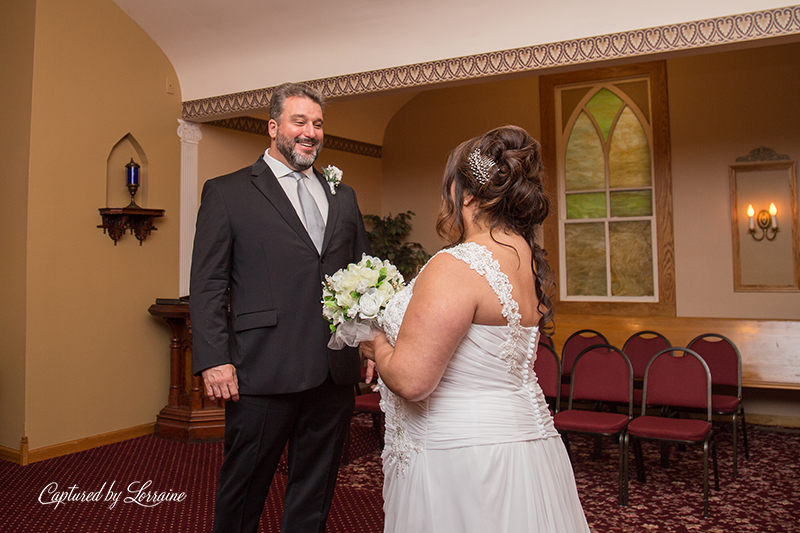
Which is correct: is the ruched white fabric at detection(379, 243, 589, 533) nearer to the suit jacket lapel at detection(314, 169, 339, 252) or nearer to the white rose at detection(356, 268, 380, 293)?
the white rose at detection(356, 268, 380, 293)

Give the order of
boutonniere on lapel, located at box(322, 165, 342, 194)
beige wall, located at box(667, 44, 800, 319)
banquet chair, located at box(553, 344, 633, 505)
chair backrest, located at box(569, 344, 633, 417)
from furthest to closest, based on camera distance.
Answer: beige wall, located at box(667, 44, 800, 319)
chair backrest, located at box(569, 344, 633, 417)
banquet chair, located at box(553, 344, 633, 505)
boutonniere on lapel, located at box(322, 165, 342, 194)

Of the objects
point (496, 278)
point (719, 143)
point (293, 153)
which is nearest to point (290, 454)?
point (293, 153)

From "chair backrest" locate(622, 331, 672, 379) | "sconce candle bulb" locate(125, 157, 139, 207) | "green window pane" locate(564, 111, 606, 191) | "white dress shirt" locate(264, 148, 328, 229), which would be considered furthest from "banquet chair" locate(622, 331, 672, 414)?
"sconce candle bulb" locate(125, 157, 139, 207)

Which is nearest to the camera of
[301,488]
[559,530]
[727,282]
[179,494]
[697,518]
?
[559,530]

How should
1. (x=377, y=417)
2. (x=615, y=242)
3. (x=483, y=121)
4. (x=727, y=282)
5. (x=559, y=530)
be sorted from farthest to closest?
(x=483, y=121), (x=615, y=242), (x=727, y=282), (x=377, y=417), (x=559, y=530)

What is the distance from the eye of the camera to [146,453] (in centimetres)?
503

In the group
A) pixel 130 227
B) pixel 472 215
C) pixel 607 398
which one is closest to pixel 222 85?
pixel 130 227

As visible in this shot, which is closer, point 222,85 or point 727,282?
point 222,85

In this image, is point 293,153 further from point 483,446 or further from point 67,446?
point 67,446

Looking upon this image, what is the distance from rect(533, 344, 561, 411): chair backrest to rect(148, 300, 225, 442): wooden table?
2614 millimetres

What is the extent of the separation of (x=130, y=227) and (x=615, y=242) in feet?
16.1

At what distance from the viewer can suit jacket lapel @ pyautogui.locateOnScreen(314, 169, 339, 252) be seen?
7.79 feet

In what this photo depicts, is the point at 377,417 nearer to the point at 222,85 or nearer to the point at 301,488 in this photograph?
the point at 301,488

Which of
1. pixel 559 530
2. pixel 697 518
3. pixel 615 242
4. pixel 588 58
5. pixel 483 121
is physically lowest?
pixel 697 518
